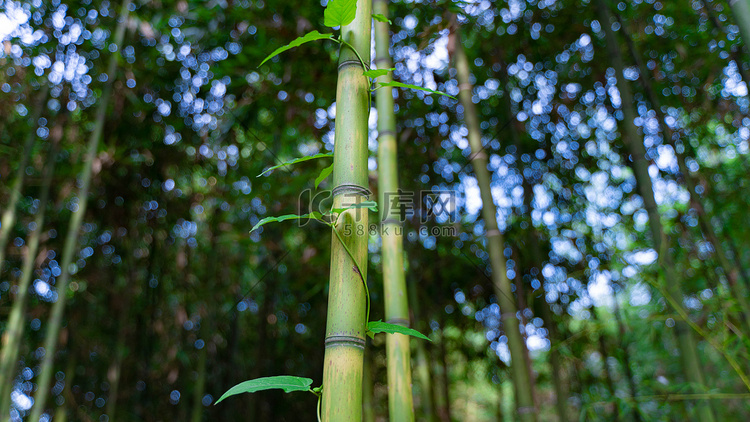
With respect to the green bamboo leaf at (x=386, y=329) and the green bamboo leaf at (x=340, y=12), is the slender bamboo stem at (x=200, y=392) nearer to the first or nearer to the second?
the green bamboo leaf at (x=386, y=329)

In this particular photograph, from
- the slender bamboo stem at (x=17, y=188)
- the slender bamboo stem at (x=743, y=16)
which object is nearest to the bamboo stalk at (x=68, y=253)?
the slender bamboo stem at (x=17, y=188)

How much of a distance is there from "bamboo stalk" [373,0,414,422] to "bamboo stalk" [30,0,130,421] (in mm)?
1814

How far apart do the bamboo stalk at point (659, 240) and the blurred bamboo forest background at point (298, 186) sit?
0.6 inches

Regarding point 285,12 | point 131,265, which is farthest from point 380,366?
point 285,12

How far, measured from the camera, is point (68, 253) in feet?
7.52

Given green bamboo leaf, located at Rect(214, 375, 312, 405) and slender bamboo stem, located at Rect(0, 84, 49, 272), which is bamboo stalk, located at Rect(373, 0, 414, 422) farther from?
slender bamboo stem, located at Rect(0, 84, 49, 272)

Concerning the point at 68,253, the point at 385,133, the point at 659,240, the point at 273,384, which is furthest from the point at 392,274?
the point at 68,253

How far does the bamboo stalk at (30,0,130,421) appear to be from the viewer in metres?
2.18

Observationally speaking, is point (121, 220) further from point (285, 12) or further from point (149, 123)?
point (285, 12)

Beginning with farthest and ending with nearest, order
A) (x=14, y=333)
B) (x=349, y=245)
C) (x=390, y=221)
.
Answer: (x=14, y=333), (x=390, y=221), (x=349, y=245)

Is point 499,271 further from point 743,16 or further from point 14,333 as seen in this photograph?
point 14,333

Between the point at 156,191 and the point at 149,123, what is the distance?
46cm

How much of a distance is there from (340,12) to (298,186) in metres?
1.84

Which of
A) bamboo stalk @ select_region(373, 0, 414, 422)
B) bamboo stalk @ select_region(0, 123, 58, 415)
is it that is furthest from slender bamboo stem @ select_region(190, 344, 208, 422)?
bamboo stalk @ select_region(373, 0, 414, 422)
